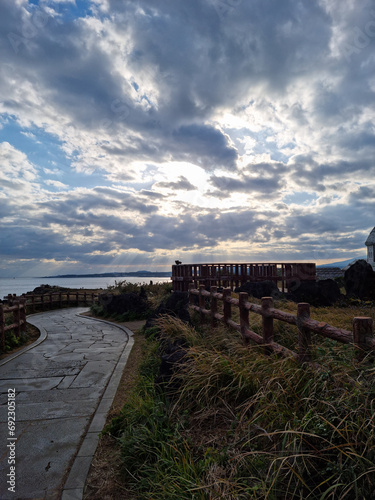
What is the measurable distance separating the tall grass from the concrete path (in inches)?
24.0

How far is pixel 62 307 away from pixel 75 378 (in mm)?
15670

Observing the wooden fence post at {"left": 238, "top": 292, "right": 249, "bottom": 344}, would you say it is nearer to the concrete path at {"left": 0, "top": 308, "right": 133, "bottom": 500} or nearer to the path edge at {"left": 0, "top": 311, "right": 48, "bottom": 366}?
the concrete path at {"left": 0, "top": 308, "right": 133, "bottom": 500}

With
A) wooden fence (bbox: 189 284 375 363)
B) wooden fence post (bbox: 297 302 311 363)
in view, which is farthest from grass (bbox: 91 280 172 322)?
wooden fence post (bbox: 297 302 311 363)

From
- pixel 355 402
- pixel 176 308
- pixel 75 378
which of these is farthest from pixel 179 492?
pixel 176 308

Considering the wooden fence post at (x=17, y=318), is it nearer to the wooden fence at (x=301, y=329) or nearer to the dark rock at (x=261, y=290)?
the wooden fence at (x=301, y=329)

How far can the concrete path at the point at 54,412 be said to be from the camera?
3285mm

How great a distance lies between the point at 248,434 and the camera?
9.39 ft

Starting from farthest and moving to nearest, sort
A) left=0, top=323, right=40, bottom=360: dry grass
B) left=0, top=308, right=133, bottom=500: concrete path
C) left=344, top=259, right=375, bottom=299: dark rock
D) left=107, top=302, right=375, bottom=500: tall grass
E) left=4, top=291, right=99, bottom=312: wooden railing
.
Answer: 1. left=4, top=291, right=99, bottom=312: wooden railing
2. left=344, top=259, right=375, bottom=299: dark rock
3. left=0, top=323, right=40, bottom=360: dry grass
4. left=0, top=308, right=133, bottom=500: concrete path
5. left=107, top=302, right=375, bottom=500: tall grass

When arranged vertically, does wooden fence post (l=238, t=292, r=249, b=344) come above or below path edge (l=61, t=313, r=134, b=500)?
above

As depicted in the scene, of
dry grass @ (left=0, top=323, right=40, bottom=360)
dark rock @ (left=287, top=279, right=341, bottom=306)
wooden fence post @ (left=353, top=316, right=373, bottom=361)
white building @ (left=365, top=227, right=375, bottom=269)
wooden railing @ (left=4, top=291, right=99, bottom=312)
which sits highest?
white building @ (left=365, top=227, right=375, bottom=269)

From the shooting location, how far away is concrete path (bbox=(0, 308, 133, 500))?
329cm

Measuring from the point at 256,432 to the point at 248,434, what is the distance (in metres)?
0.27

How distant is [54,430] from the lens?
14.0 feet

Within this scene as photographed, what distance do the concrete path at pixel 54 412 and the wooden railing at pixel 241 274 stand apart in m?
6.86
